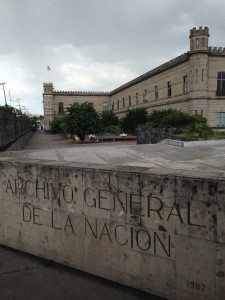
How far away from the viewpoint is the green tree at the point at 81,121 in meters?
34.5

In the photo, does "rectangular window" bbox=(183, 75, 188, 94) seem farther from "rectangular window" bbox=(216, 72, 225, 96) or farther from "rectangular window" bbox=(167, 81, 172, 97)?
"rectangular window" bbox=(216, 72, 225, 96)

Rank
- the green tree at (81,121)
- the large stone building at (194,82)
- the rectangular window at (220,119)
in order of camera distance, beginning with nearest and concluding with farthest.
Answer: the green tree at (81,121)
the large stone building at (194,82)
the rectangular window at (220,119)

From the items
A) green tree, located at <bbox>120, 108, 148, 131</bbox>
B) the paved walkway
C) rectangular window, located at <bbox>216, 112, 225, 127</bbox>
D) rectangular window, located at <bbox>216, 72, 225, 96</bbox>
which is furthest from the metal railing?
green tree, located at <bbox>120, 108, 148, 131</bbox>

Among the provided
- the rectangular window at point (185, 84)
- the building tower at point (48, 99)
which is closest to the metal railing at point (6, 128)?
the rectangular window at point (185, 84)

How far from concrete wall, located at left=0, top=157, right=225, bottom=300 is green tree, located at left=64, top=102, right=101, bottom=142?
29.2 metres

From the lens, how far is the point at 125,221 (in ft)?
13.9

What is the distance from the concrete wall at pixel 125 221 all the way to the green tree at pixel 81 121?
95.7 ft

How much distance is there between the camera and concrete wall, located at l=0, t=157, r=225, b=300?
360 cm

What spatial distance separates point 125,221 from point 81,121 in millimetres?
30951

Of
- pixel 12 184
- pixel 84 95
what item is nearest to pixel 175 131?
pixel 12 184

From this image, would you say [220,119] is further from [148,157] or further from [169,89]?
[148,157]

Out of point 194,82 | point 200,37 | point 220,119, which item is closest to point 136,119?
point 194,82

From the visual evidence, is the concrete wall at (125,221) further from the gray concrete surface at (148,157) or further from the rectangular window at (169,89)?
the rectangular window at (169,89)

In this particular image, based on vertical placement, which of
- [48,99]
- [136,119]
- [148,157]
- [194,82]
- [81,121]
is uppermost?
[48,99]
